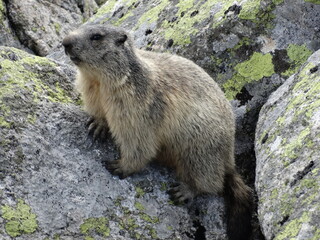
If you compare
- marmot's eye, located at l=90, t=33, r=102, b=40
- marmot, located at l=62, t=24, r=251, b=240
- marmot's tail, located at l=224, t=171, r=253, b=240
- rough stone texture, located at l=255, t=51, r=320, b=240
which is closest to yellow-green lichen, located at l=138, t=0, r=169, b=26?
marmot, located at l=62, t=24, r=251, b=240

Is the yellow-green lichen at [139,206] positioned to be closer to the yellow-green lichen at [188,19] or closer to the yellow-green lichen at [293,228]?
the yellow-green lichen at [293,228]

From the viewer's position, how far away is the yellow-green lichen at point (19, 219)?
17.0 ft

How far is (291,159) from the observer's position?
18.9 feet

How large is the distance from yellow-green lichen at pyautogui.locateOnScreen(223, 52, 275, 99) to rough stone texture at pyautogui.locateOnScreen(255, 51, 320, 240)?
0.91m

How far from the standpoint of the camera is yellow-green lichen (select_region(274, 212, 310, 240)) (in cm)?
483

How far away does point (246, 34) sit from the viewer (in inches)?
337

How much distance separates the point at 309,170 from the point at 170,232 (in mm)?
1808

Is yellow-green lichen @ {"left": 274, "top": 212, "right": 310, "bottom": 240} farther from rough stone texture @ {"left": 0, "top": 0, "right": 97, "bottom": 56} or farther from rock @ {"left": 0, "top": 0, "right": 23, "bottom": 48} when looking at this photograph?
rock @ {"left": 0, "top": 0, "right": 23, "bottom": 48}

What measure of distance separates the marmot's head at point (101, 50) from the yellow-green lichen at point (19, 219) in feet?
7.11

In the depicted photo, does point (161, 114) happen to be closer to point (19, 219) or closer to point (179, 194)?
point (179, 194)

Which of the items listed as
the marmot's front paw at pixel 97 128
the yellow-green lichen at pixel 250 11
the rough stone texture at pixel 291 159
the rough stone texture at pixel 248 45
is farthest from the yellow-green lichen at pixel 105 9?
the rough stone texture at pixel 291 159

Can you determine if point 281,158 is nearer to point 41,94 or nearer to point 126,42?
point 126,42

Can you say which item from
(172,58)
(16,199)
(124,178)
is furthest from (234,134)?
(16,199)

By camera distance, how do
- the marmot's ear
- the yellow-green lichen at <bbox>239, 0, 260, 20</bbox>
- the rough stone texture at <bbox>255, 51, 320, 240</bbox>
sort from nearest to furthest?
the rough stone texture at <bbox>255, 51, 320, 240</bbox>, the marmot's ear, the yellow-green lichen at <bbox>239, 0, 260, 20</bbox>
